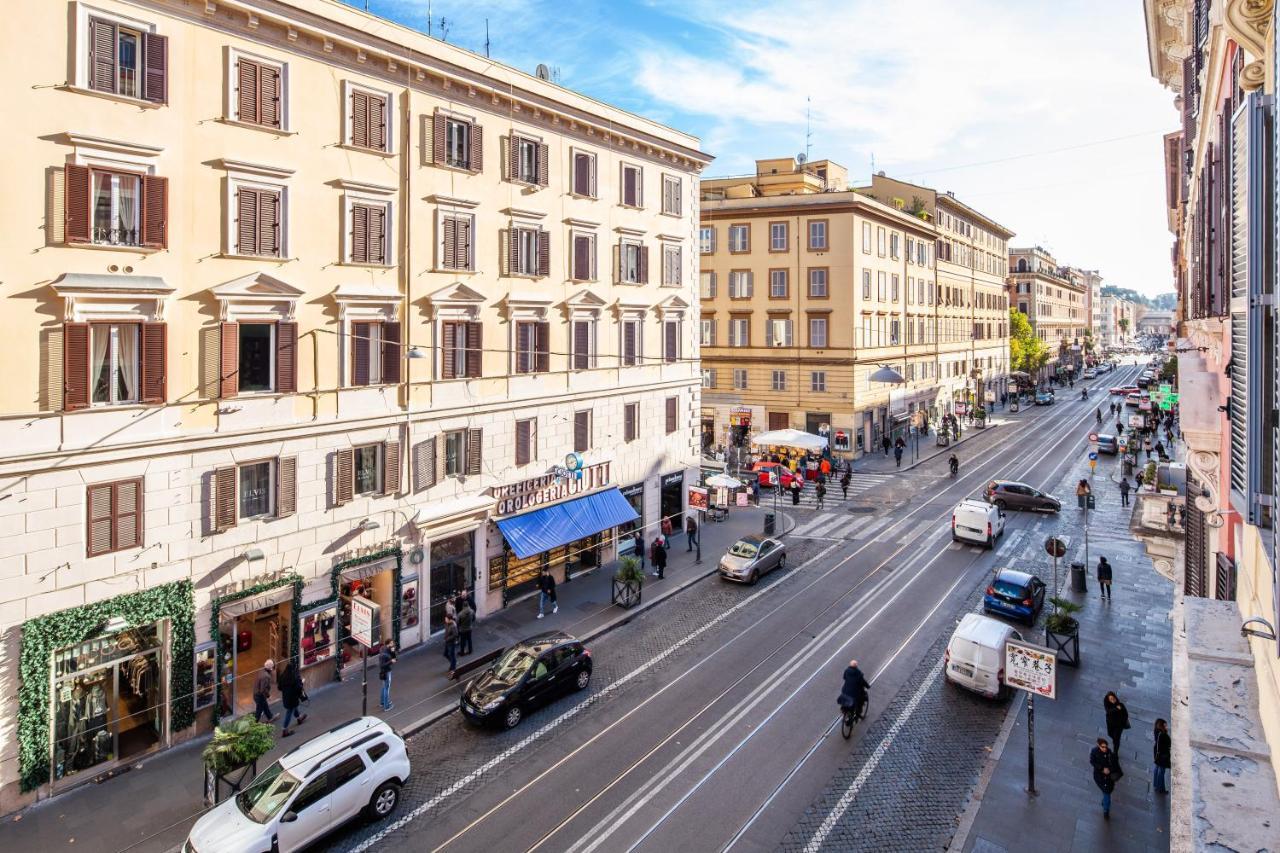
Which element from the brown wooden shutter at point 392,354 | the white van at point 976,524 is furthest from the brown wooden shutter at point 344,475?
the white van at point 976,524

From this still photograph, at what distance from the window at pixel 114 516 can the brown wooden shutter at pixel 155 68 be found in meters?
8.32

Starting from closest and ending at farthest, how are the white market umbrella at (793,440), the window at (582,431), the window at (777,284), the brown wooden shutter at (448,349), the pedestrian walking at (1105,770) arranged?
the pedestrian walking at (1105,770) < the brown wooden shutter at (448,349) < the window at (582,431) < the white market umbrella at (793,440) < the window at (777,284)

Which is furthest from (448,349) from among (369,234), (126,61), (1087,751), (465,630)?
(1087,751)

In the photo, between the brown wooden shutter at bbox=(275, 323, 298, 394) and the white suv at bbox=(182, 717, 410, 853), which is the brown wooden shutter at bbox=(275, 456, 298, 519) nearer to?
the brown wooden shutter at bbox=(275, 323, 298, 394)

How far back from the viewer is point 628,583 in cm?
2502

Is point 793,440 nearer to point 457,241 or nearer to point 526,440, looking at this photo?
point 526,440

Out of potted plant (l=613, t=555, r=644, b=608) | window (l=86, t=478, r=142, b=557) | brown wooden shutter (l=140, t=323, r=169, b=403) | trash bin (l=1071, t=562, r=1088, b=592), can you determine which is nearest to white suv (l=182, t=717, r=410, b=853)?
window (l=86, t=478, r=142, b=557)

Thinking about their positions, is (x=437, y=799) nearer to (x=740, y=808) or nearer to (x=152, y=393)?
(x=740, y=808)

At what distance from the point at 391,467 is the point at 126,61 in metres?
11.0

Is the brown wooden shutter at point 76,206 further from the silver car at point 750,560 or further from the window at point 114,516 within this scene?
the silver car at point 750,560

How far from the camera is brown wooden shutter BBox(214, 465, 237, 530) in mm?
17281

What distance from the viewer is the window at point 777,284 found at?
5347cm

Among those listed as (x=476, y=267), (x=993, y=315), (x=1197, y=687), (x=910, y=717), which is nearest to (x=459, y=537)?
(x=476, y=267)

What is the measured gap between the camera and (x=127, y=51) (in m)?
15.8
